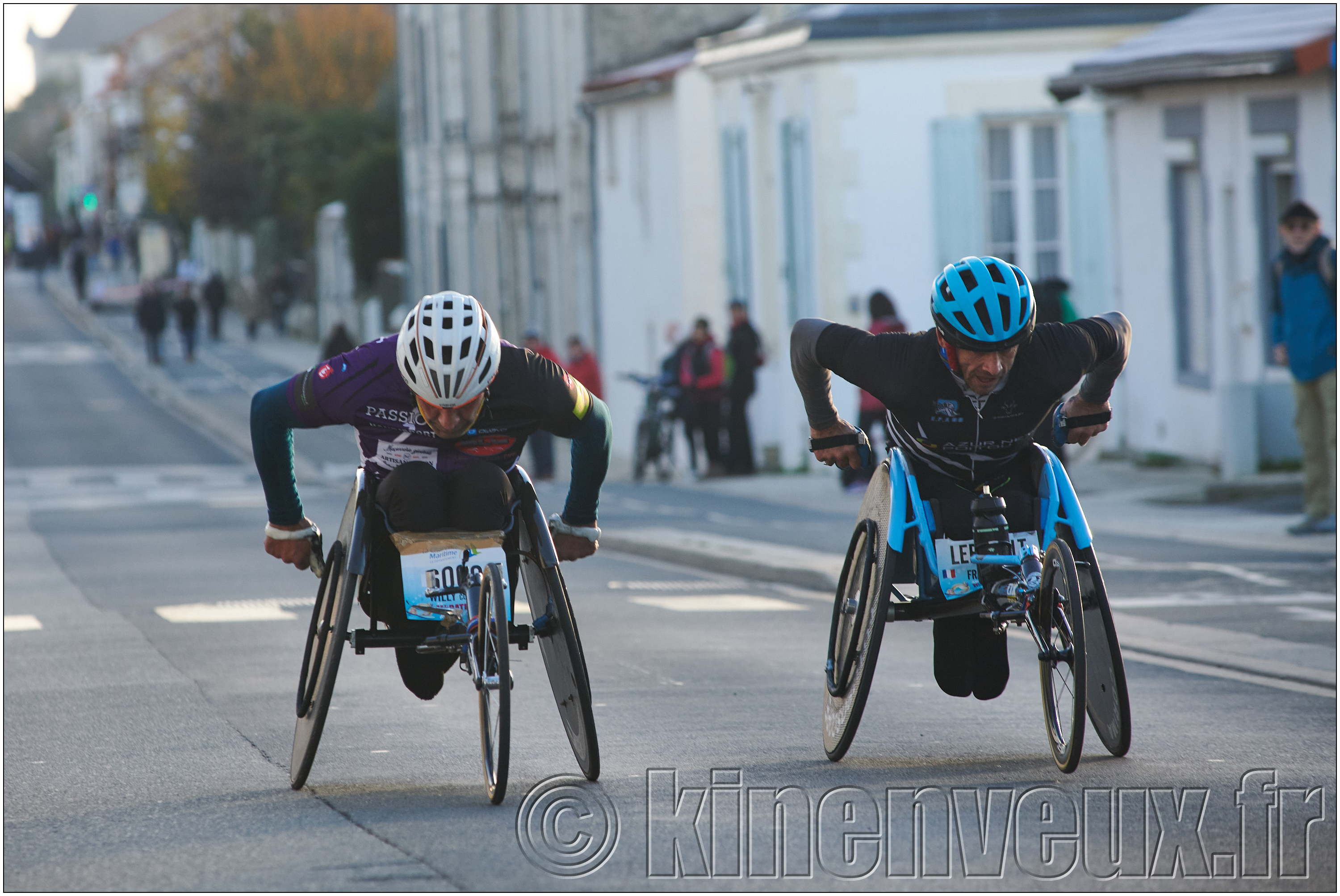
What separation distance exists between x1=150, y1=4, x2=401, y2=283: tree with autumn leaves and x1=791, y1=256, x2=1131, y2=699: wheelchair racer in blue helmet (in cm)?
5553

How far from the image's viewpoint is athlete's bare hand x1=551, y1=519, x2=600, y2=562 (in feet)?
23.2

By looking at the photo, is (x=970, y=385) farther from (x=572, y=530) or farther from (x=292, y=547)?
(x=292, y=547)

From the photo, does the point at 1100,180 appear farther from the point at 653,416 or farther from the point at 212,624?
the point at 212,624

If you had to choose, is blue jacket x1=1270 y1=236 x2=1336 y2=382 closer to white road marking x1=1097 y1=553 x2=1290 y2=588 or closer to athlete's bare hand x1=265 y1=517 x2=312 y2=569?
white road marking x1=1097 y1=553 x2=1290 y2=588

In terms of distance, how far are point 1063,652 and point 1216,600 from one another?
565 centimetres

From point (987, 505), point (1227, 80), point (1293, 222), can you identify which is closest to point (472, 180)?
point (1227, 80)

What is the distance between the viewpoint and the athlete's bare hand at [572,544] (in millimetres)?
7074

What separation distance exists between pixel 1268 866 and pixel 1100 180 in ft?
66.1

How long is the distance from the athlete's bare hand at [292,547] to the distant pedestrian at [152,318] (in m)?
47.0

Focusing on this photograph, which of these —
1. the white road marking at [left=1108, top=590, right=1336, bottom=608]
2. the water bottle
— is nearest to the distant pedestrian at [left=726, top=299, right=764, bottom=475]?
the white road marking at [left=1108, top=590, right=1336, bottom=608]

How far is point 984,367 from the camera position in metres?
6.77

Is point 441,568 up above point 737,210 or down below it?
below

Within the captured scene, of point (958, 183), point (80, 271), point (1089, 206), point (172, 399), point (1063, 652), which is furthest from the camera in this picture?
point (80, 271)

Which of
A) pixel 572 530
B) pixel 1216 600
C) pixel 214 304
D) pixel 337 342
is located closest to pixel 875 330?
pixel 1216 600
